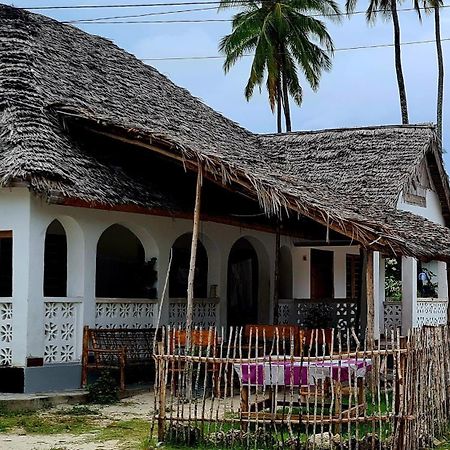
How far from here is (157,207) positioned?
14156 millimetres

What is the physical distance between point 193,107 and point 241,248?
10.5ft

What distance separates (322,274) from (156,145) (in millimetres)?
9485

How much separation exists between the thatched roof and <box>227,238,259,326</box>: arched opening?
1.99 m

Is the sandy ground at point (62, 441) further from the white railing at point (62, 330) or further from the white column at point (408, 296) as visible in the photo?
the white column at point (408, 296)

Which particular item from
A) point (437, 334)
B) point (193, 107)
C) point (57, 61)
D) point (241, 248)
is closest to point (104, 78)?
point (57, 61)

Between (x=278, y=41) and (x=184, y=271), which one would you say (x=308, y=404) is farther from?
(x=278, y=41)

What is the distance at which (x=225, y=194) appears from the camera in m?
16.2

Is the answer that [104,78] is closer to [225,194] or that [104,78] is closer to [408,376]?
[225,194]

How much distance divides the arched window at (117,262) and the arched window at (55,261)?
1.03 meters

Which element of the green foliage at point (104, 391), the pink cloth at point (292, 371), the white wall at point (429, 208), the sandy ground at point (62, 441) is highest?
the white wall at point (429, 208)

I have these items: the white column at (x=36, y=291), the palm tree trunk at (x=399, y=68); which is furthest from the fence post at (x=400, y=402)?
the palm tree trunk at (x=399, y=68)

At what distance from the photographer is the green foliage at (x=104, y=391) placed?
12828 mm

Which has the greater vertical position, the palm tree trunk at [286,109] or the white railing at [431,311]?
the palm tree trunk at [286,109]

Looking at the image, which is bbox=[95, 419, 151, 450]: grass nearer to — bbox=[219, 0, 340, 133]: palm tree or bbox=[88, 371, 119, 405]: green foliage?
bbox=[88, 371, 119, 405]: green foliage
